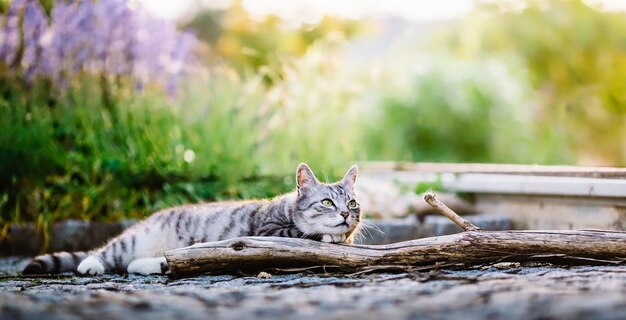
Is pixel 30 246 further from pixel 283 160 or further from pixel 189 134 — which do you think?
pixel 283 160

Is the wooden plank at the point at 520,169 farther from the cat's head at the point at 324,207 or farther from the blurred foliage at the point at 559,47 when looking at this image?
the blurred foliage at the point at 559,47

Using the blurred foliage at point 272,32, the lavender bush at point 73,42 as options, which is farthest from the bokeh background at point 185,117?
the blurred foliage at point 272,32

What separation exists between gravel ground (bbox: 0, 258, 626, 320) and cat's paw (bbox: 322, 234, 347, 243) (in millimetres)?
306

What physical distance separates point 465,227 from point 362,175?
2857 mm

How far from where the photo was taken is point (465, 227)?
3877mm

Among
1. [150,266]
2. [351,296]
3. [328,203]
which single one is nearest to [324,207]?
[328,203]

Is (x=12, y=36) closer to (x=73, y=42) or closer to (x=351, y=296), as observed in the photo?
(x=73, y=42)

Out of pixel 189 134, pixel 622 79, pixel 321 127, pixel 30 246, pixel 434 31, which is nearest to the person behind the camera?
pixel 30 246

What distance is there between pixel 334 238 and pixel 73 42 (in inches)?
127

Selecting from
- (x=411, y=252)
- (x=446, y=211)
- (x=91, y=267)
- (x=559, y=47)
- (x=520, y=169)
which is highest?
(x=559, y=47)

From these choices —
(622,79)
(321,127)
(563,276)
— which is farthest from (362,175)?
(622,79)

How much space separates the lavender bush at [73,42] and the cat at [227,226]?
222 cm

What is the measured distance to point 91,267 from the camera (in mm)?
4273

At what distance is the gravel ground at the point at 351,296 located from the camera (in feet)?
8.29
